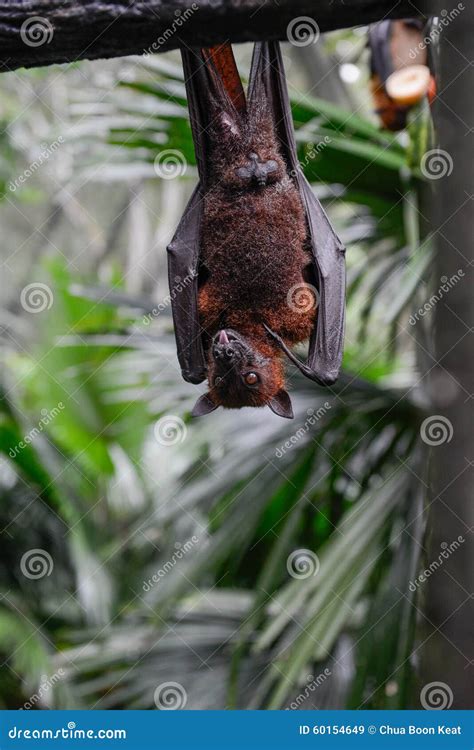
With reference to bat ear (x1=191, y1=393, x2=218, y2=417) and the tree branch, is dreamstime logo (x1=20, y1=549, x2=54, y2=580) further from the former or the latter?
the tree branch

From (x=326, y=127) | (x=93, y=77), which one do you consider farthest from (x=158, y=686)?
(x=93, y=77)

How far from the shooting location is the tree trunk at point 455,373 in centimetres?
138

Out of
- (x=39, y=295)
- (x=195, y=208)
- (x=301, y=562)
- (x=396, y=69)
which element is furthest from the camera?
(x=39, y=295)

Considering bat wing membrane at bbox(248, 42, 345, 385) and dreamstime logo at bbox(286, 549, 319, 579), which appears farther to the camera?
dreamstime logo at bbox(286, 549, 319, 579)

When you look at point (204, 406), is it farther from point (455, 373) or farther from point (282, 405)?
point (455, 373)
